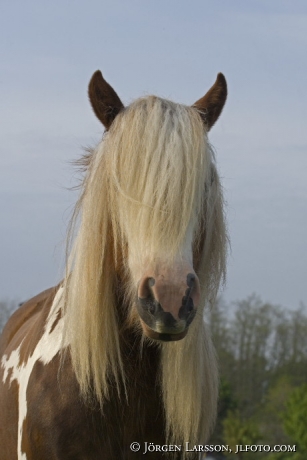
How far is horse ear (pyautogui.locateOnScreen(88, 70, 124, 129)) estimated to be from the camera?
11.9ft

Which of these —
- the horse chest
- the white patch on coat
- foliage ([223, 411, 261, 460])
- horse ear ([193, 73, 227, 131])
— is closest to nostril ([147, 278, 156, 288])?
the horse chest

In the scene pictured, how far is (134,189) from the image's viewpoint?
3402 millimetres

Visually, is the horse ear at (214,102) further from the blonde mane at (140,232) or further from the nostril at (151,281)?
the nostril at (151,281)

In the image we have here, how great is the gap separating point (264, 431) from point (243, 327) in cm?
597

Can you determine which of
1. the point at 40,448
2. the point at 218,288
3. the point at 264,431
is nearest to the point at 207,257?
the point at 218,288

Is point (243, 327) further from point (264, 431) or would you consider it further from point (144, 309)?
point (144, 309)

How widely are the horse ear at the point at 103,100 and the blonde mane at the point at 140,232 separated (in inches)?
2.6

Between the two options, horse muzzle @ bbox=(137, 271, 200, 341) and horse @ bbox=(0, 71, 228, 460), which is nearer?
horse muzzle @ bbox=(137, 271, 200, 341)

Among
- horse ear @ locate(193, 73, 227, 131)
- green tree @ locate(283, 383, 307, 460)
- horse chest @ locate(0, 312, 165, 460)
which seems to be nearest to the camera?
horse chest @ locate(0, 312, 165, 460)

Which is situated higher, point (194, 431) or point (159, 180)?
point (159, 180)

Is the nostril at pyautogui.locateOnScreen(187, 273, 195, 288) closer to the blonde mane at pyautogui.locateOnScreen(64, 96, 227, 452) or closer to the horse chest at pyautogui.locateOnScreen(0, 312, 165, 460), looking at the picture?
the blonde mane at pyautogui.locateOnScreen(64, 96, 227, 452)

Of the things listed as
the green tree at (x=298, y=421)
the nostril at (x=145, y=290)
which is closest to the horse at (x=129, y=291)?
the nostril at (x=145, y=290)

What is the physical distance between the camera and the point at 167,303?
9.98 ft

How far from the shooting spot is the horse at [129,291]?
3393 millimetres
